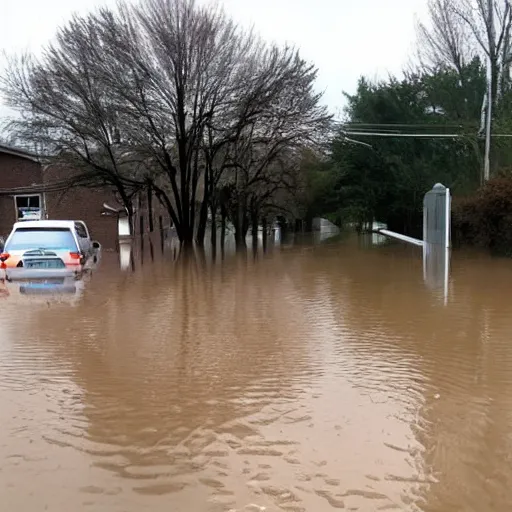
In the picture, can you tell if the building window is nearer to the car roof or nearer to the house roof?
the house roof

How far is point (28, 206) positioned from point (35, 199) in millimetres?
570

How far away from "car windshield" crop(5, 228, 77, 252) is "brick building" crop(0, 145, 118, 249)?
22.0 meters

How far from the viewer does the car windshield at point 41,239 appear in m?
14.3

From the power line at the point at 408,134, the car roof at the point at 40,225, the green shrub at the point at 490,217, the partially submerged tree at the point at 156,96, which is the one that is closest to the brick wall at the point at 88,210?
the partially submerged tree at the point at 156,96

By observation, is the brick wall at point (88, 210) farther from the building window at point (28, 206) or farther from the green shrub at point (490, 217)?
the green shrub at point (490, 217)

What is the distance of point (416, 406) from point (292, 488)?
79.5 inches

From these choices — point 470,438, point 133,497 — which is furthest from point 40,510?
point 470,438

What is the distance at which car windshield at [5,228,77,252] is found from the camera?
1431cm

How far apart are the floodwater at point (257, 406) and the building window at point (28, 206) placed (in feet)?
89.5

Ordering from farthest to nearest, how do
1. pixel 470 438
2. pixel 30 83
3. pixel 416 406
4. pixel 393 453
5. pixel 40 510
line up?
pixel 30 83 → pixel 416 406 → pixel 470 438 → pixel 393 453 → pixel 40 510

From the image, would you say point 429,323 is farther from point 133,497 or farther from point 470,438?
point 133,497

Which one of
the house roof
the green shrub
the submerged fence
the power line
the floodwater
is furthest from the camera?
the power line

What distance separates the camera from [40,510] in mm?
3781

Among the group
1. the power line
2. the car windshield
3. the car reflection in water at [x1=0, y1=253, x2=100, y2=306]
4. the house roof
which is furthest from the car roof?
the power line
